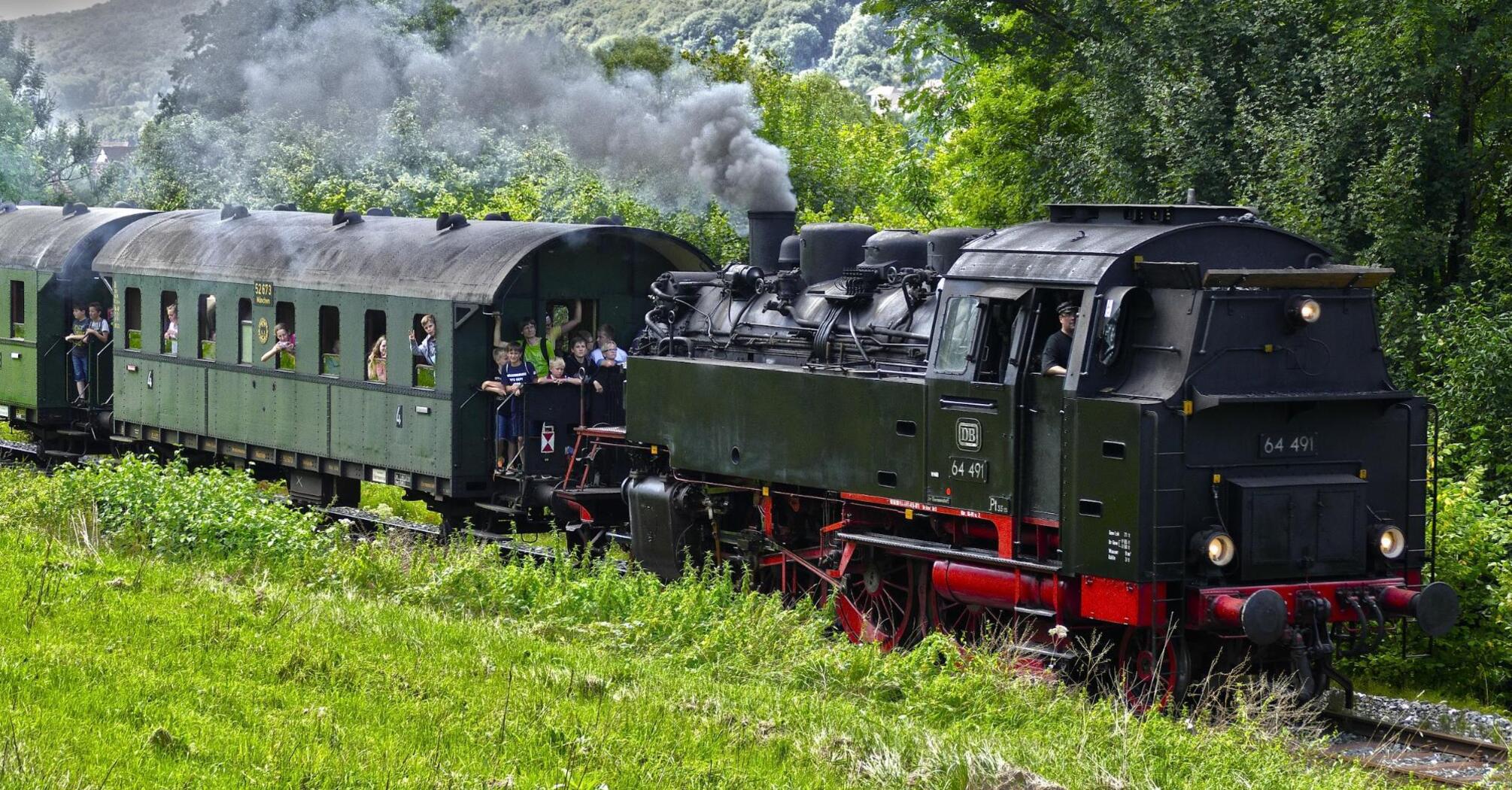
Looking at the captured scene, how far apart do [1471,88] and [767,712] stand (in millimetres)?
12523

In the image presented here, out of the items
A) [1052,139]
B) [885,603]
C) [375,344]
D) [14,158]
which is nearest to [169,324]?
[375,344]

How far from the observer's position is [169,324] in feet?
64.7

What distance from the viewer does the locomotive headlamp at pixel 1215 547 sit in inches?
378

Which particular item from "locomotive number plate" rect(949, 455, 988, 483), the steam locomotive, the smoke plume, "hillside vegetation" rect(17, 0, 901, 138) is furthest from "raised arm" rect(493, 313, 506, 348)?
"hillside vegetation" rect(17, 0, 901, 138)

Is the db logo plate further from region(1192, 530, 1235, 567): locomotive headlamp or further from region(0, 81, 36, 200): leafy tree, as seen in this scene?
region(0, 81, 36, 200): leafy tree

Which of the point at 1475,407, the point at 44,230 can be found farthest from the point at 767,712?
the point at 44,230

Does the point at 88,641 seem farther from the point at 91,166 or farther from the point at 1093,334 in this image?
the point at 91,166

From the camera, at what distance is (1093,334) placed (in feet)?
32.3

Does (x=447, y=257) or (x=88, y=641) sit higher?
(x=447, y=257)

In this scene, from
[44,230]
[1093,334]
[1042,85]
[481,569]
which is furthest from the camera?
[1042,85]

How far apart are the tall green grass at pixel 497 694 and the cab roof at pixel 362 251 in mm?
3831

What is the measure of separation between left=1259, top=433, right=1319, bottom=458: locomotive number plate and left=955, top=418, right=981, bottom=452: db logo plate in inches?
68.6

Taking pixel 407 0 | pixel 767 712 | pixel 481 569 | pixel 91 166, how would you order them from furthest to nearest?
1. pixel 91 166
2. pixel 407 0
3. pixel 481 569
4. pixel 767 712

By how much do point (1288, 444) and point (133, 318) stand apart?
1508 centimetres
